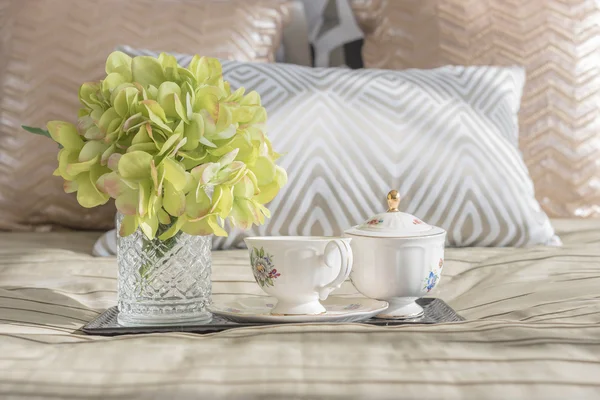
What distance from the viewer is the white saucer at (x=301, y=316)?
2.45 feet

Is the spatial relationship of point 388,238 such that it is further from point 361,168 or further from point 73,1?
point 73,1

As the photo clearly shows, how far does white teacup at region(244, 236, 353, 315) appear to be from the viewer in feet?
2.51

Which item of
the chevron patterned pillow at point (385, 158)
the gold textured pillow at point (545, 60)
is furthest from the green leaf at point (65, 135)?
the gold textured pillow at point (545, 60)

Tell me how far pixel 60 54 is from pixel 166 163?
944 mm

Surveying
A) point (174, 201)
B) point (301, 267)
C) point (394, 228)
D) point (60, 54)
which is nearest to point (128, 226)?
point (174, 201)

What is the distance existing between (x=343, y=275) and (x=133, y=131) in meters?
0.24

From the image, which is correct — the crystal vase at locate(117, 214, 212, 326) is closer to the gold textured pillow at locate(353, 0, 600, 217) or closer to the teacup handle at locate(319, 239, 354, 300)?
the teacup handle at locate(319, 239, 354, 300)

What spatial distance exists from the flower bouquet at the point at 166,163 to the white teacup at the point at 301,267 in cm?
4

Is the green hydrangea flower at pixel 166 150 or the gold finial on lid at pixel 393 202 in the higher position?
the green hydrangea flower at pixel 166 150

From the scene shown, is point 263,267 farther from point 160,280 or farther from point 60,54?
point 60,54

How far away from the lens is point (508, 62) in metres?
1.63

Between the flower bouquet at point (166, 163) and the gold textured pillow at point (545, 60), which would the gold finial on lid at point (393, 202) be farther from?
the gold textured pillow at point (545, 60)

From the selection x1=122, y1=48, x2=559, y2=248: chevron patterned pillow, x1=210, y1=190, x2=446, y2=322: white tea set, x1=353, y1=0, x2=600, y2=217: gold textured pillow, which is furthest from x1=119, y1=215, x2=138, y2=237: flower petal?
x1=353, y1=0, x2=600, y2=217: gold textured pillow

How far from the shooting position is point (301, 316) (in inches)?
29.3
